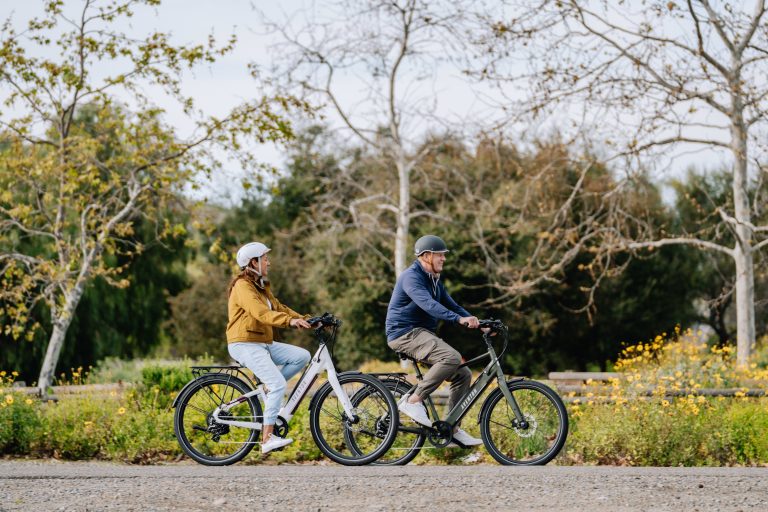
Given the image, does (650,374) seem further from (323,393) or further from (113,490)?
(113,490)

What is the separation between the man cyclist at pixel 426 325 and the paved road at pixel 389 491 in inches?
26.8

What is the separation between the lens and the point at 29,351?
25.3m

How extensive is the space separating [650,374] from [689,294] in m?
23.7

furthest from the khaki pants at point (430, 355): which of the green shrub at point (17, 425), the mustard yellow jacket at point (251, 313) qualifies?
the green shrub at point (17, 425)

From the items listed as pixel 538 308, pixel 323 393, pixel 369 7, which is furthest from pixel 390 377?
pixel 538 308

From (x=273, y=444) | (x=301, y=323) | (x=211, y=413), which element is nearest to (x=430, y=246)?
(x=301, y=323)

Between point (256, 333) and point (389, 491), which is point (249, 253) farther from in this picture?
point (389, 491)

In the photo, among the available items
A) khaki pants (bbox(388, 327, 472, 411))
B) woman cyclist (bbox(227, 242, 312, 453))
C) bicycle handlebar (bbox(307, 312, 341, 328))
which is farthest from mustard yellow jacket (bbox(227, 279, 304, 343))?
khaki pants (bbox(388, 327, 472, 411))

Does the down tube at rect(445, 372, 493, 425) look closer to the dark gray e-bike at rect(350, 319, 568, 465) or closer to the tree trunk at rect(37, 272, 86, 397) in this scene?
the dark gray e-bike at rect(350, 319, 568, 465)

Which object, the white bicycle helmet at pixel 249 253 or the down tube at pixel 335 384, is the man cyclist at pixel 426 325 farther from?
the white bicycle helmet at pixel 249 253

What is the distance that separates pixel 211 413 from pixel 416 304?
197cm

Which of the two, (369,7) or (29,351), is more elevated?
(369,7)

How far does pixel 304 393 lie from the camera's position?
8.25 metres

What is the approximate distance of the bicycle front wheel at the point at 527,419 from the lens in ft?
26.3
